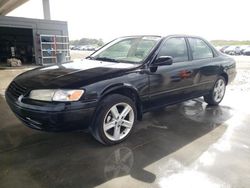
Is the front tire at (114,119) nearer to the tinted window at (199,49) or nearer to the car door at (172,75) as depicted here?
the car door at (172,75)

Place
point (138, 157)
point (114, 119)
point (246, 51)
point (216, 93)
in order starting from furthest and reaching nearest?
point (246, 51), point (216, 93), point (114, 119), point (138, 157)

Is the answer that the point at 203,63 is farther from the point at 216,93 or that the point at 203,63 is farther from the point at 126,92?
the point at 126,92

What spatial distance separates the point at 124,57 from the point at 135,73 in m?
0.55

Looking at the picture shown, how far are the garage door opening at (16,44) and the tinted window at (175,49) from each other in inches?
585

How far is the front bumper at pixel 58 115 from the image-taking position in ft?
8.45

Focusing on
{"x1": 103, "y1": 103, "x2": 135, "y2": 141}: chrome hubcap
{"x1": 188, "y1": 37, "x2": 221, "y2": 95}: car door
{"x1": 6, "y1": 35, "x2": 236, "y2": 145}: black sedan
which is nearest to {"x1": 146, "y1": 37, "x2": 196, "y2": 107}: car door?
{"x1": 6, "y1": 35, "x2": 236, "y2": 145}: black sedan

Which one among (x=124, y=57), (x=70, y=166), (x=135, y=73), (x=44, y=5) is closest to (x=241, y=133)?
(x=135, y=73)

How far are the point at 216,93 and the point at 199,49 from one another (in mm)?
1172

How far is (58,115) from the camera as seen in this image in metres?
2.57

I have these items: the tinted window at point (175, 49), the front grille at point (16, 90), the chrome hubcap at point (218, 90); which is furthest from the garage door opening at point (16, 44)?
the tinted window at point (175, 49)

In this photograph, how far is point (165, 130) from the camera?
12.1 feet

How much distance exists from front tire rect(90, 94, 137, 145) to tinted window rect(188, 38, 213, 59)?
5.82ft

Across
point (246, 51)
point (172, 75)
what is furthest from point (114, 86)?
point (246, 51)

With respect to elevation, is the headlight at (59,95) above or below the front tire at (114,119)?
above
